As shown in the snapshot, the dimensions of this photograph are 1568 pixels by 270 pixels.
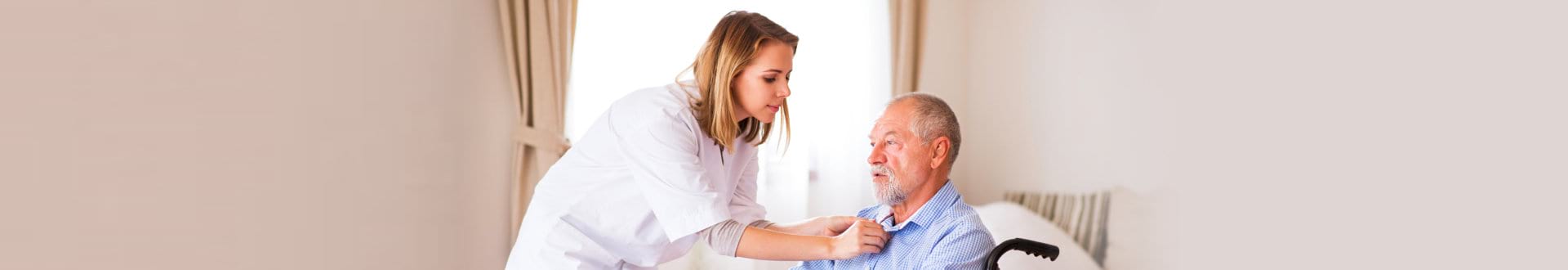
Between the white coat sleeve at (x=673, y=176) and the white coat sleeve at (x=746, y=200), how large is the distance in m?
0.38

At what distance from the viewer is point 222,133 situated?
168 centimetres

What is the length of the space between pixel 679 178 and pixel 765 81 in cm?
22

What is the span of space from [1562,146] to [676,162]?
129 cm

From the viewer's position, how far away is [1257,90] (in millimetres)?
2438

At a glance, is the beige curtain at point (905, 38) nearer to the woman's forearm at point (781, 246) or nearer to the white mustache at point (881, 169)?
the white mustache at point (881, 169)

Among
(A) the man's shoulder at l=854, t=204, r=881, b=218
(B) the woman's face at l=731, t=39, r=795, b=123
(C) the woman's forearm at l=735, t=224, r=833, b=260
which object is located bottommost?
(A) the man's shoulder at l=854, t=204, r=881, b=218

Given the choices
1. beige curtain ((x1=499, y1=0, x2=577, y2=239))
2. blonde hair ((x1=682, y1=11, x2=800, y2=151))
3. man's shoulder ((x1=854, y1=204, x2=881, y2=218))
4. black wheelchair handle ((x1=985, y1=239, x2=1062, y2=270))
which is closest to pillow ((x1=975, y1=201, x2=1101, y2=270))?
man's shoulder ((x1=854, y1=204, x2=881, y2=218))

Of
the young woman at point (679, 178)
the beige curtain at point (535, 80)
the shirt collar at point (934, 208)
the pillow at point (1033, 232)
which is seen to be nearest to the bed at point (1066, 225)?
the pillow at point (1033, 232)

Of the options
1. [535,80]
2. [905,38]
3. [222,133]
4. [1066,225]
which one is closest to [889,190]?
[222,133]

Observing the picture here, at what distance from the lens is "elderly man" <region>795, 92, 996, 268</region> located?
1953 millimetres

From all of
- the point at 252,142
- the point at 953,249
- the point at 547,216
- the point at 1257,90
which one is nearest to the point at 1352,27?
the point at 1257,90

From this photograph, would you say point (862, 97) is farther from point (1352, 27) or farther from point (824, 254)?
point (824, 254)

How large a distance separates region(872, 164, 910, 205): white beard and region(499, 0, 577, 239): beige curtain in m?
1.78

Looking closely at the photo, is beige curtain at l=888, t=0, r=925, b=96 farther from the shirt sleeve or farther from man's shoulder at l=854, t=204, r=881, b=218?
the shirt sleeve
